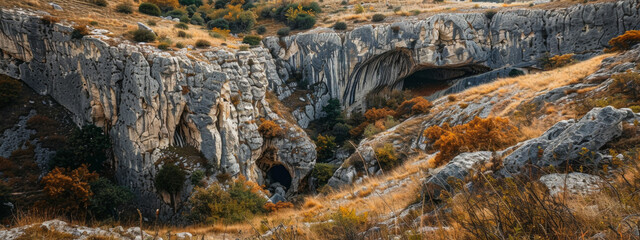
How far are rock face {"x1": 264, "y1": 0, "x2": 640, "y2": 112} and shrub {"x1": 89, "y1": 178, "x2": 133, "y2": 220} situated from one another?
16662 millimetres

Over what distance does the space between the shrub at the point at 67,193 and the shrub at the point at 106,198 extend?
1.45 ft

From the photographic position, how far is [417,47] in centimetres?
3092

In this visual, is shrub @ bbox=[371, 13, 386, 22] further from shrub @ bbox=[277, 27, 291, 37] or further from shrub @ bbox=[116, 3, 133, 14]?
shrub @ bbox=[116, 3, 133, 14]

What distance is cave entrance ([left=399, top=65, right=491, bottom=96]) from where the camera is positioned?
32959 millimetres

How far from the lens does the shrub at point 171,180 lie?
17219 millimetres

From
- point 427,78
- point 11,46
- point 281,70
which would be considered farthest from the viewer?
point 427,78

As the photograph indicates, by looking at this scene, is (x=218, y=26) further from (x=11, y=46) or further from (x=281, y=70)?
(x=11, y=46)

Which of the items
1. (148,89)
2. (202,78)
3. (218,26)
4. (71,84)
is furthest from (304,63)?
(71,84)

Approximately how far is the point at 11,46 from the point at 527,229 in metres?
31.3

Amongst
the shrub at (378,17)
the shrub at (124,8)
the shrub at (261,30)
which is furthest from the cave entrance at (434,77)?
the shrub at (124,8)

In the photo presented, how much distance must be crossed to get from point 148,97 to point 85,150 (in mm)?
5159

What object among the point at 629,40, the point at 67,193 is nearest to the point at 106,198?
the point at 67,193

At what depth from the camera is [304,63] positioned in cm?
3231

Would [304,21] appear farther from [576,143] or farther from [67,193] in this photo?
[576,143]
